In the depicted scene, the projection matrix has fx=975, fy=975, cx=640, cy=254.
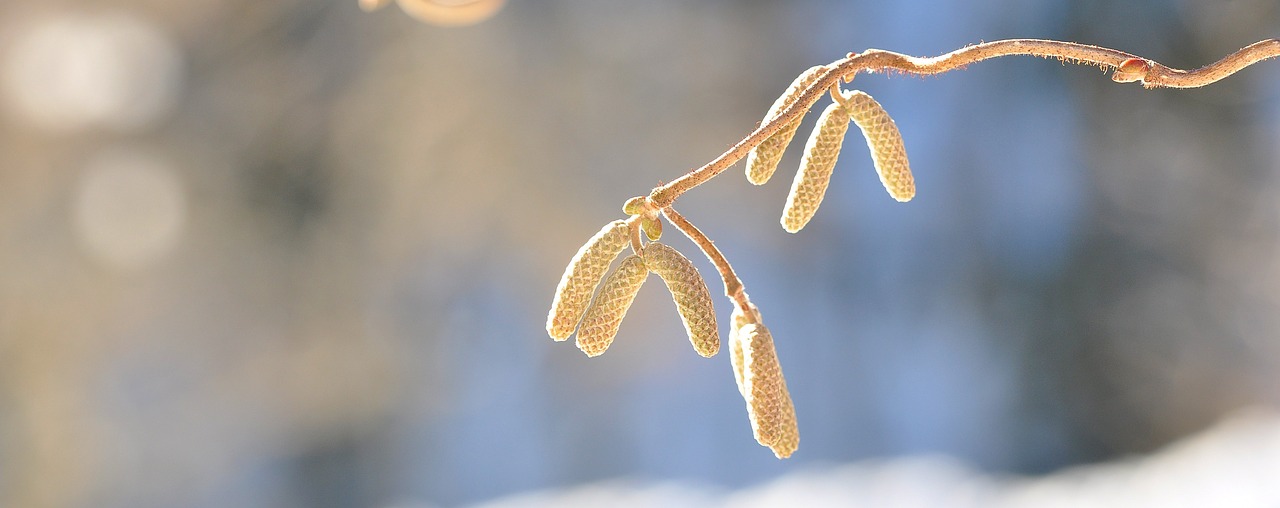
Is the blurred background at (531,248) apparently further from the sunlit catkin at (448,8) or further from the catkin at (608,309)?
the catkin at (608,309)

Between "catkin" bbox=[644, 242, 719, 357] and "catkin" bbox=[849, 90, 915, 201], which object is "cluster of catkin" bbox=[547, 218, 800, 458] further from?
"catkin" bbox=[849, 90, 915, 201]

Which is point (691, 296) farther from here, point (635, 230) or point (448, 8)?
point (448, 8)

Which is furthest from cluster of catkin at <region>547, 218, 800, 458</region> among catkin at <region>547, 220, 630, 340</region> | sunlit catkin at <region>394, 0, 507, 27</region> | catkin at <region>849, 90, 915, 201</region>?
sunlit catkin at <region>394, 0, 507, 27</region>

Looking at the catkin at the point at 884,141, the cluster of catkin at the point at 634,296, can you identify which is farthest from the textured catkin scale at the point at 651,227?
the catkin at the point at 884,141

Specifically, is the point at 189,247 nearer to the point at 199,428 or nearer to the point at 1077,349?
the point at 199,428

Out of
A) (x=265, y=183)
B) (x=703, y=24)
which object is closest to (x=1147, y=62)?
(x=703, y=24)

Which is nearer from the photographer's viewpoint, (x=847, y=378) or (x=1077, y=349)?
(x=1077, y=349)

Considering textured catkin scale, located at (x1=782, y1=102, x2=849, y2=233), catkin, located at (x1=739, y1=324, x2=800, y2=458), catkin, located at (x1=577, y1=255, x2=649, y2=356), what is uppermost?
textured catkin scale, located at (x1=782, y1=102, x2=849, y2=233)

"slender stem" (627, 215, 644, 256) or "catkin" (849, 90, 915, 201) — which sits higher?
"catkin" (849, 90, 915, 201)
